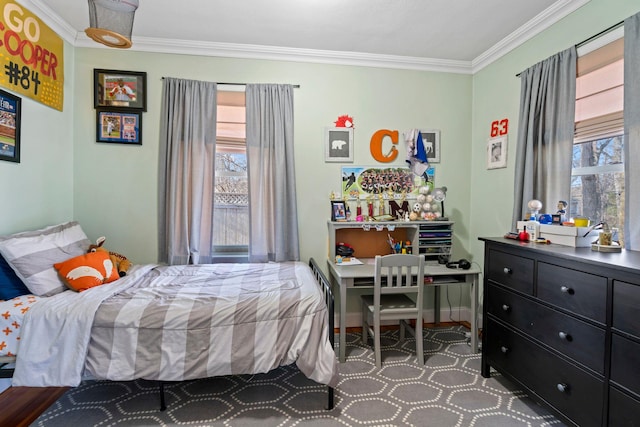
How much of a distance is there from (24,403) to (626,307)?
3134 mm

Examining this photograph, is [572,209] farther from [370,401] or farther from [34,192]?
[34,192]

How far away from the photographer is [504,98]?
2814 millimetres

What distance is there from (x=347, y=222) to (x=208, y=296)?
1.44 meters

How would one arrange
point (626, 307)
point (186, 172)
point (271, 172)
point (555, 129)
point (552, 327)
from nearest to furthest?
point (626, 307) → point (552, 327) → point (555, 129) → point (186, 172) → point (271, 172)

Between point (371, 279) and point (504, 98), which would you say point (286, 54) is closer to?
point (504, 98)

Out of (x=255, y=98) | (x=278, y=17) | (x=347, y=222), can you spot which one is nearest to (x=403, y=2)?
(x=278, y=17)

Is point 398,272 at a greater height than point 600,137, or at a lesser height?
lesser

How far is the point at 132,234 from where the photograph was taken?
9.35 ft

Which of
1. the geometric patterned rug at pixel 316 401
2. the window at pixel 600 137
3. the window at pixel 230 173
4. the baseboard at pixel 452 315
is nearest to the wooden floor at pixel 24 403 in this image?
the geometric patterned rug at pixel 316 401

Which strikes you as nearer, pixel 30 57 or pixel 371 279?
pixel 30 57

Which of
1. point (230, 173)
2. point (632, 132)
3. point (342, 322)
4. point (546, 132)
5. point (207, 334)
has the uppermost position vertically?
point (546, 132)

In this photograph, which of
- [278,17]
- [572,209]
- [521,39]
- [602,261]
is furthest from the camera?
[521,39]

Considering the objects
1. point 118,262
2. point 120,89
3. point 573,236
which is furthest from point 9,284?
point 573,236

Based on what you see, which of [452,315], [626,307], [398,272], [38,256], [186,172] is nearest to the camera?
[626,307]
